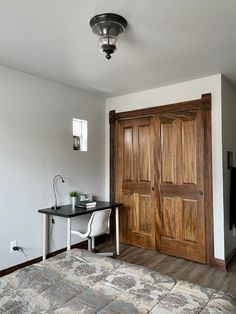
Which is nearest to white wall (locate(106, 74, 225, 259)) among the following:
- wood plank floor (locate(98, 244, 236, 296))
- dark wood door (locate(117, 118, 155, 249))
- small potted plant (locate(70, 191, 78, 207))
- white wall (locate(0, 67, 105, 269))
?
wood plank floor (locate(98, 244, 236, 296))

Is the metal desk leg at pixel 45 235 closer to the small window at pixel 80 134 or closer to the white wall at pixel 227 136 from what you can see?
the small window at pixel 80 134

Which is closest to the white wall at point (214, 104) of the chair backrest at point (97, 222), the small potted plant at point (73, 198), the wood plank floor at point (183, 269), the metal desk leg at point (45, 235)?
the wood plank floor at point (183, 269)

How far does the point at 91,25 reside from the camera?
204cm

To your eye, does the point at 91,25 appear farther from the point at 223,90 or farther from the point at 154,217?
the point at 154,217

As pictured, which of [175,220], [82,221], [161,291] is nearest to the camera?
[161,291]

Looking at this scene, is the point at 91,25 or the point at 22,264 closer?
the point at 91,25

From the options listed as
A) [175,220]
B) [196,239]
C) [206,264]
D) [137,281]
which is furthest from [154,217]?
[137,281]

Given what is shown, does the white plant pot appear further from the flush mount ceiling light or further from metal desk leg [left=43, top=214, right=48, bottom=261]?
the flush mount ceiling light

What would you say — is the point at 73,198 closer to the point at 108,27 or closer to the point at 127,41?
the point at 127,41

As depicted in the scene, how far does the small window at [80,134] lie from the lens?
3992 millimetres

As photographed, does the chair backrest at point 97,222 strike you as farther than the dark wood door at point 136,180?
No

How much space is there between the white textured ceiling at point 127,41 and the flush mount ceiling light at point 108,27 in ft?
0.17

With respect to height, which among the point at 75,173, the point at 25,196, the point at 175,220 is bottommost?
the point at 175,220

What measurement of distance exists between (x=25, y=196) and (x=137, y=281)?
2077 mm
